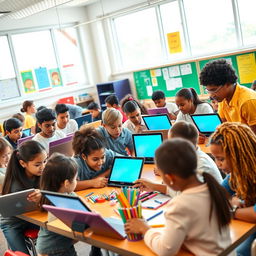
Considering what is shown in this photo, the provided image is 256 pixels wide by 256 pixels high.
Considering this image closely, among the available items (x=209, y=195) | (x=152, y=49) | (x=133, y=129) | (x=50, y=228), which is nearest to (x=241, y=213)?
(x=209, y=195)

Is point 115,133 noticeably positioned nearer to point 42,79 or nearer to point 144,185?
point 144,185

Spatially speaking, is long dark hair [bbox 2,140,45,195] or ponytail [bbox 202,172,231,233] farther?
long dark hair [bbox 2,140,45,195]

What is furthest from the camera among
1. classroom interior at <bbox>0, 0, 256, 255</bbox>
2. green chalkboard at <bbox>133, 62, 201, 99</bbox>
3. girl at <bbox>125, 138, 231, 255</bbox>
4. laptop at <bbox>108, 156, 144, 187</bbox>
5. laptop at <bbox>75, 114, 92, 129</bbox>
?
green chalkboard at <bbox>133, 62, 201, 99</bbox>

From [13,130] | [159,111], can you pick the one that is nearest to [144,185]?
[159,111]

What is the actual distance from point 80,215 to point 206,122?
2.07 meters

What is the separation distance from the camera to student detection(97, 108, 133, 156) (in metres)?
3.42

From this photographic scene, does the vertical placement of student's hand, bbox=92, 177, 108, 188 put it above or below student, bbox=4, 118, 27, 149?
below

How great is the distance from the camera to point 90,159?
2.81m

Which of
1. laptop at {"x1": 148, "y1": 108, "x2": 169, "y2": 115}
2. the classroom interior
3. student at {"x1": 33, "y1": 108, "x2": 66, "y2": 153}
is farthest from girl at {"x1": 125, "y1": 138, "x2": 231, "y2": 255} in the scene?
the classroom interior

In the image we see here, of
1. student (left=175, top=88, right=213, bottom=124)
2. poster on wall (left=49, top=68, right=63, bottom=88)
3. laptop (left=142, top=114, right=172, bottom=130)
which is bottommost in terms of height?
laptop (left=142, top=114, right=172, bottom=130)

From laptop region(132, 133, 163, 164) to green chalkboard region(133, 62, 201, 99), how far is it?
4040 mm

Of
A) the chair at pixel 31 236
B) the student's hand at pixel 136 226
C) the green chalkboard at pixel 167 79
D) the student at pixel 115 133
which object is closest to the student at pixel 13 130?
the student at pixel 115 133

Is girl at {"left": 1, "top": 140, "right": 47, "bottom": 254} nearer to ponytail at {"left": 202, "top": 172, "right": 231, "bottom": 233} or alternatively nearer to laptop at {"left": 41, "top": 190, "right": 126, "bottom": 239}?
laptop at {"left": 41, "top": 190, "right": 126, "bottom": 239}

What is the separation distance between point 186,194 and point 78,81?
753 cm
